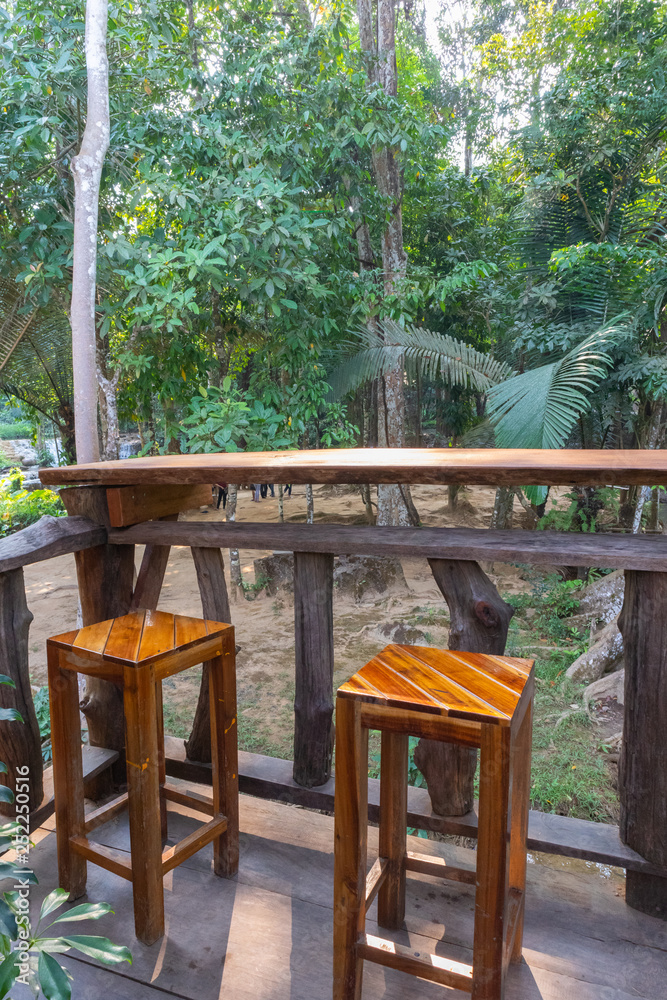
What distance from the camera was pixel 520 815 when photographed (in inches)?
41.8

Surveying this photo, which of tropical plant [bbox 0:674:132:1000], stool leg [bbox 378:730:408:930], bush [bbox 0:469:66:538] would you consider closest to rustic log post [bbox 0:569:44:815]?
tropical plant [bbox 0:674:132:1000]

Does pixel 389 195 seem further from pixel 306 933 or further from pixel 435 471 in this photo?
pixel 306 933

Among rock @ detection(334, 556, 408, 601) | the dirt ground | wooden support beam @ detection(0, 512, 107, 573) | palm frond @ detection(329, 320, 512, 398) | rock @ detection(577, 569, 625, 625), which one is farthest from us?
rock @ detection(334, 556, 408, 601)

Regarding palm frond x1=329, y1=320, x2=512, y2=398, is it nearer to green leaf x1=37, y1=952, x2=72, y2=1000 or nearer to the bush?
the bush

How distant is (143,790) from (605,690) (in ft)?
10.7

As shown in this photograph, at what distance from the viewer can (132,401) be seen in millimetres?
5203

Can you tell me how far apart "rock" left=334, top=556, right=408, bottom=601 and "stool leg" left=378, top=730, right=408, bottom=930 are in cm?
454

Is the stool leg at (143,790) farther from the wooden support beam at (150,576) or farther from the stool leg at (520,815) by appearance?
the stool leg at (520,815)

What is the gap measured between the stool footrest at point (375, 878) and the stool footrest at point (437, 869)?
5 centimetres

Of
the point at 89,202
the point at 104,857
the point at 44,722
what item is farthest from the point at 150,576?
the point at 89,202

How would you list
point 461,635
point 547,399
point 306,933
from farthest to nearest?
point 547,399
point 461,635
point 306,933

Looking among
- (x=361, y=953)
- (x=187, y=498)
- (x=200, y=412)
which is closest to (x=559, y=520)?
(x=200, y=412)

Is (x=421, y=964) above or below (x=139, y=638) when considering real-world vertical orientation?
below

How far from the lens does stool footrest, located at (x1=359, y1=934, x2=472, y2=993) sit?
0.89 m
